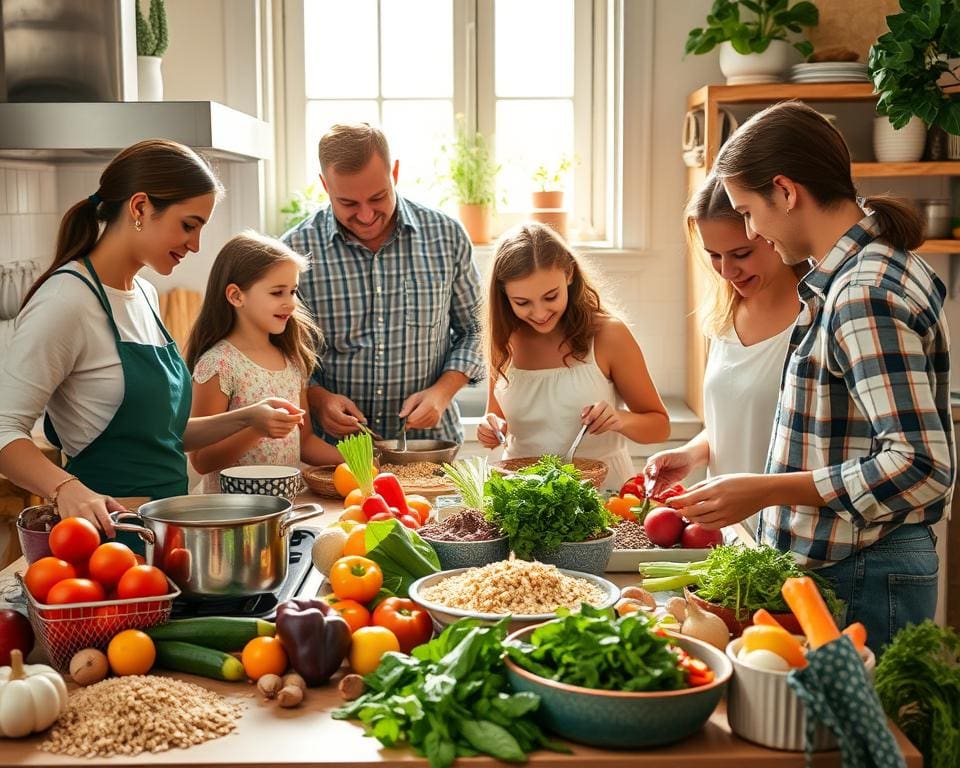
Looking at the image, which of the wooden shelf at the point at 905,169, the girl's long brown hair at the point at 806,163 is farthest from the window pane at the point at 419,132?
the girl's long brown hair at the point at 806,163

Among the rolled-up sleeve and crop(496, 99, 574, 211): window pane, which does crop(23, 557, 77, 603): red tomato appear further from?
crop(496, 99, 574, 211): window pane

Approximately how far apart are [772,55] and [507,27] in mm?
1268

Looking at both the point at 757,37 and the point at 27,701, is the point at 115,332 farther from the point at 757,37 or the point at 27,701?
the point at 757,37

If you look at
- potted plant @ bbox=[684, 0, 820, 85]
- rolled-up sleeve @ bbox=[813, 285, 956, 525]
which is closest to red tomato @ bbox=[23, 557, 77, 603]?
rolled-up sleeve @ bbox=[813, 285, 956, 525]

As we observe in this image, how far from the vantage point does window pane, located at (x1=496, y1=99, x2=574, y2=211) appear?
5086mm

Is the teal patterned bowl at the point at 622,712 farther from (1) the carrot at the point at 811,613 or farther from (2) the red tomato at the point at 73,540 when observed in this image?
(2) the red tomato at the point at 73,540

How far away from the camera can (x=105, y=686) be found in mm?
1585

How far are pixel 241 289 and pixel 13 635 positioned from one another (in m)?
1.59

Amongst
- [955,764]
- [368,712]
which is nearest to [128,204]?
[368,712]

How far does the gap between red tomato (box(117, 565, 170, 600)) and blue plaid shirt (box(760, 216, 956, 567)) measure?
1.08m

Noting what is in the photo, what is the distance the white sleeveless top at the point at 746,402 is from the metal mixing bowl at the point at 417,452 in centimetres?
74

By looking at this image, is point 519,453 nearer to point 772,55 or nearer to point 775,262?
point 775,262

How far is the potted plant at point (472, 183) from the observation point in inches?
195

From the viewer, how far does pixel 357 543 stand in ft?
6.64
